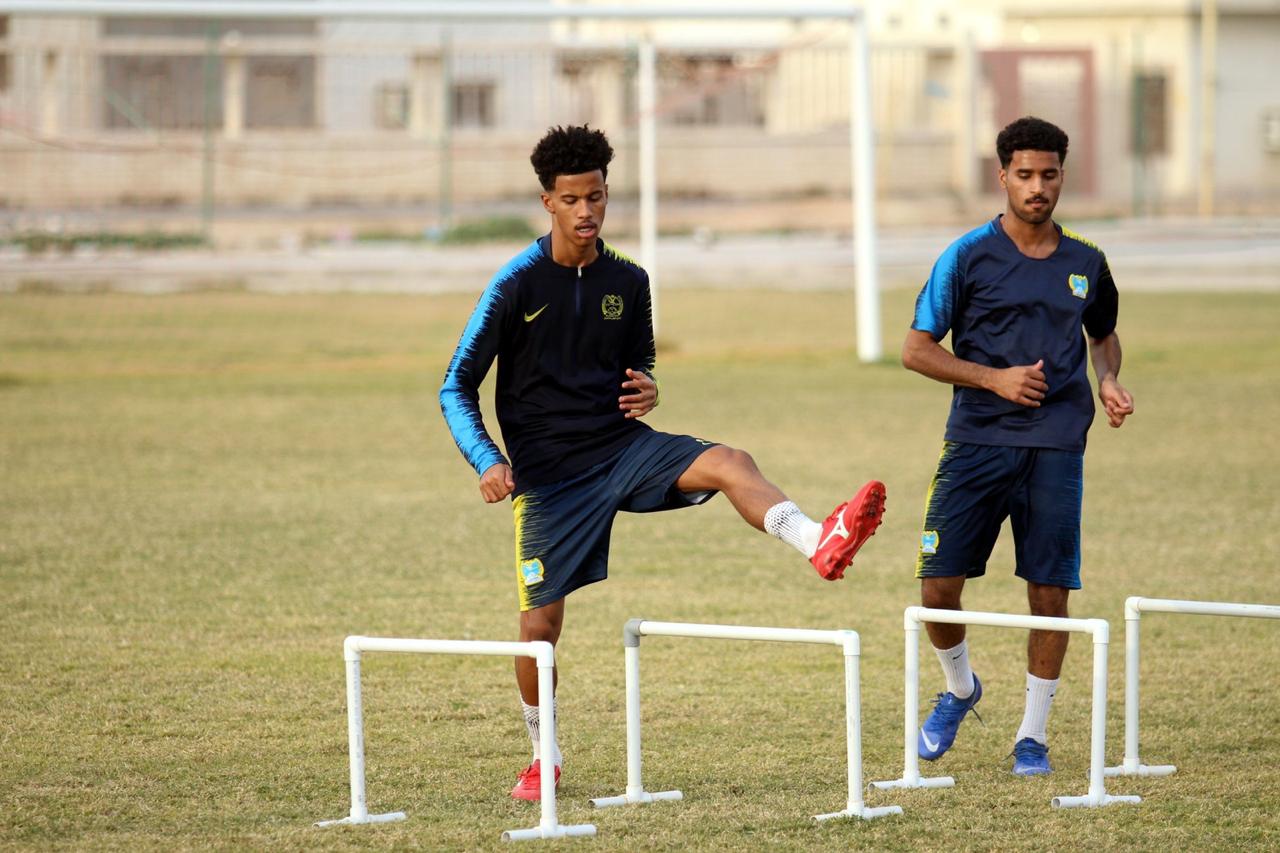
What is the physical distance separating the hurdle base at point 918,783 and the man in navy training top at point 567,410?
37.1 inches

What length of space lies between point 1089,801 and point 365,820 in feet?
6.96

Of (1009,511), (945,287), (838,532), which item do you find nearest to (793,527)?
(838,532)

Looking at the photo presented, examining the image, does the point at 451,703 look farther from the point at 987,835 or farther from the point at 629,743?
the point at 987,835

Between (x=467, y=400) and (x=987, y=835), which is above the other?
(x=467, y=400)

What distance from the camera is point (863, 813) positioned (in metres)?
5.38

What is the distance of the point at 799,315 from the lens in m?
26.6

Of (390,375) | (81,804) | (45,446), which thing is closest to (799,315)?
(390,375)

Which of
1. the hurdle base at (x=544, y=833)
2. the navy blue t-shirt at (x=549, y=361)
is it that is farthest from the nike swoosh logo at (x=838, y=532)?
the hurdle base at (x=544, y=833)

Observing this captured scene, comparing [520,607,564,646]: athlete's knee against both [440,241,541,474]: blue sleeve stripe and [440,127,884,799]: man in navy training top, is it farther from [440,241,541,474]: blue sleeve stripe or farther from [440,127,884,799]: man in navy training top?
[440,241,541,474]: blue sleeve stripe

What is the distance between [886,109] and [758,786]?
31653 millimetres

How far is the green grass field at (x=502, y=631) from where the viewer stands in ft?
18.4

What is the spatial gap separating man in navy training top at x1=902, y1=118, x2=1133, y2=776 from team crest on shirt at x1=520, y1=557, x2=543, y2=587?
4.45 ft

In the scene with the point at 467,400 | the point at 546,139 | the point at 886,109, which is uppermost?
the point at 886,109

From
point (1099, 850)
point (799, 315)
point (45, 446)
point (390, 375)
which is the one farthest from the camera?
point (799, 315)
